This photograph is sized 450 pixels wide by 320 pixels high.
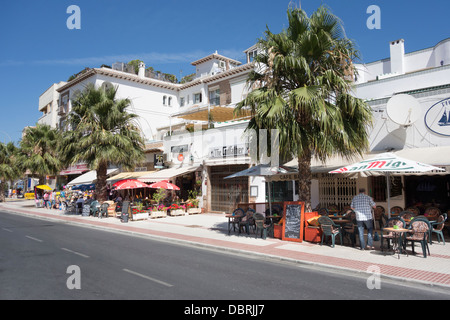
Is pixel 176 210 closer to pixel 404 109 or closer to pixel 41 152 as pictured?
pixel 404 109

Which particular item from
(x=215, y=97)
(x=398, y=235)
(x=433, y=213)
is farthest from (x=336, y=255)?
(x=215, y=97)

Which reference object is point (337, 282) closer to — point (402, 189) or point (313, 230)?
point (313, 230)

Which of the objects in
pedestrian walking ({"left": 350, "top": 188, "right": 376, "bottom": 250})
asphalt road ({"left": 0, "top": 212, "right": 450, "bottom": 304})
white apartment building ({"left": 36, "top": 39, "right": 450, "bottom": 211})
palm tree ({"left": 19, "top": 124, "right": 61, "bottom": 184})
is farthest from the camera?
palm tree ({"left": 19, "top": 124, "right": 61, "bottom": 184})

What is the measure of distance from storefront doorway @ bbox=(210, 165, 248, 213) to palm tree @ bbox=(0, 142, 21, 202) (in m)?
30.3

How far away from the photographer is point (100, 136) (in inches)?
876

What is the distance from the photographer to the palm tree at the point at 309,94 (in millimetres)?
10805

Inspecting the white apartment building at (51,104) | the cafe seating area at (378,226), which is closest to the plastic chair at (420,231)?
the cafe seating area at (378,226)

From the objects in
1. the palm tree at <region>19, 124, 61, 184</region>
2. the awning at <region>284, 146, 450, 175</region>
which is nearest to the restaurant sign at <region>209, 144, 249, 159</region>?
the awning at <region>284, 146, 450, 175</region>

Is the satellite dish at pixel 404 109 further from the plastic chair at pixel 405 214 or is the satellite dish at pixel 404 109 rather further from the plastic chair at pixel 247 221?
the plastic chair at pixel 247 221

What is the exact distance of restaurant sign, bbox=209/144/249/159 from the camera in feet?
66.0

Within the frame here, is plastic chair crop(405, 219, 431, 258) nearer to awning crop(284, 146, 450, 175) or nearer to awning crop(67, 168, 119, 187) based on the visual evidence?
awning crop(284, 146, 450, 175)
